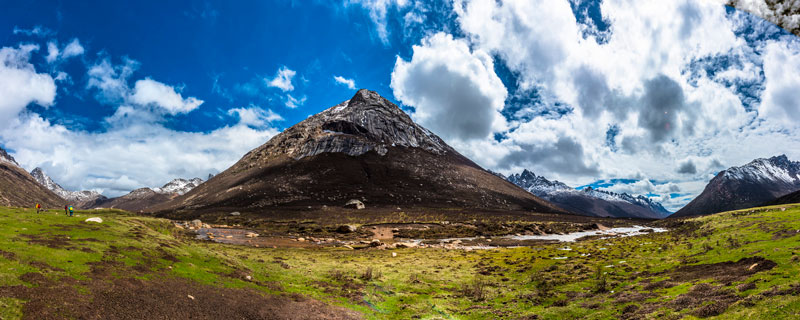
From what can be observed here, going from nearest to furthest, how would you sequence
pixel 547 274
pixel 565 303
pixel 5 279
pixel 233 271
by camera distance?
1. pixel 5 279
2. pixel 565 303
3. pixel 233 271
4. pixel 547 274

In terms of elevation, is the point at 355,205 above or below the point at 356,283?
above

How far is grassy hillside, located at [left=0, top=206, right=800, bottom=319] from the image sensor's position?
15109mm

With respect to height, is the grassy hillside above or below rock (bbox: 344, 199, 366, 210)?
below

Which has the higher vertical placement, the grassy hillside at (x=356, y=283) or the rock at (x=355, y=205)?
the rock at (x=355, y=205)

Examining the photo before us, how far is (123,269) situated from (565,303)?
29691mm

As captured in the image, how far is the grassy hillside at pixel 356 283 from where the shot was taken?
1511cm

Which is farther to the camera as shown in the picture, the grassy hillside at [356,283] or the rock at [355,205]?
the rock at [355,205]

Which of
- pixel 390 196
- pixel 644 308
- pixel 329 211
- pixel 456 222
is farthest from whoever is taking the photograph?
pixel 390 196

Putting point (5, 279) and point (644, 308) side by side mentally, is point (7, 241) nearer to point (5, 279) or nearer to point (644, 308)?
point (5, 279)

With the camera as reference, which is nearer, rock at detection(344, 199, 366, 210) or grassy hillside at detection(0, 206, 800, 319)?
grassy hillside at detection(0, 206, 800, 319)

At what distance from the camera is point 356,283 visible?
31375 millimetres

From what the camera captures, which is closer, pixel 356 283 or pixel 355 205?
pixel 356 283

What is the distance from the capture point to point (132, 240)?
2617 centimetres

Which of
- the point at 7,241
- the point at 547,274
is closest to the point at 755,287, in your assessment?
the point at 547,274
